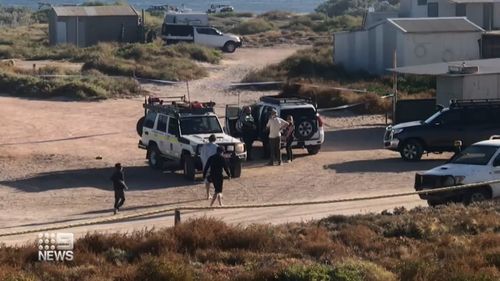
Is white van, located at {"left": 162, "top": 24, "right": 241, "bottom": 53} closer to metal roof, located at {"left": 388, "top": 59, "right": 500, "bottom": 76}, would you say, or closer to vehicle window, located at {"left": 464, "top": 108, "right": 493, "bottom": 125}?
metal roof, located at {"left": 388, "top": 59, "right": 500, "bottom": 76}

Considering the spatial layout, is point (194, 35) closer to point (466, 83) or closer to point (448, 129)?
point (466, 83)

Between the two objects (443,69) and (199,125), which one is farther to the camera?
(443,69)

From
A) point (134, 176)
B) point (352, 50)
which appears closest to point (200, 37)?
point (352, 50)

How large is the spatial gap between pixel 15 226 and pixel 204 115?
772 cm

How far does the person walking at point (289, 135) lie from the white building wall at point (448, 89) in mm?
6500

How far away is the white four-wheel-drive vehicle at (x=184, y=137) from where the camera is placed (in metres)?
27.5

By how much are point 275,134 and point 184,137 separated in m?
2.91

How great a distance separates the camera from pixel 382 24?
47656 millimetres

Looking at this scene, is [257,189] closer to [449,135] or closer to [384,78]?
[449,135]

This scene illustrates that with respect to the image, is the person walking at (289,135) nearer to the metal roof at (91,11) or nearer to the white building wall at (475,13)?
the white building wall at (475,13)

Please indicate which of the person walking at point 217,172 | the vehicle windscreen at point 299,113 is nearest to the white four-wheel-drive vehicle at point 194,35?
the vehicle windscreen at point 299,113

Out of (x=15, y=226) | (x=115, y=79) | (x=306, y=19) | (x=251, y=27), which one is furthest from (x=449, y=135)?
(x=306, y=19)

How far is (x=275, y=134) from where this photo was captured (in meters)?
29.8

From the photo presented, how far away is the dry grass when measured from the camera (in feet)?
47.0
